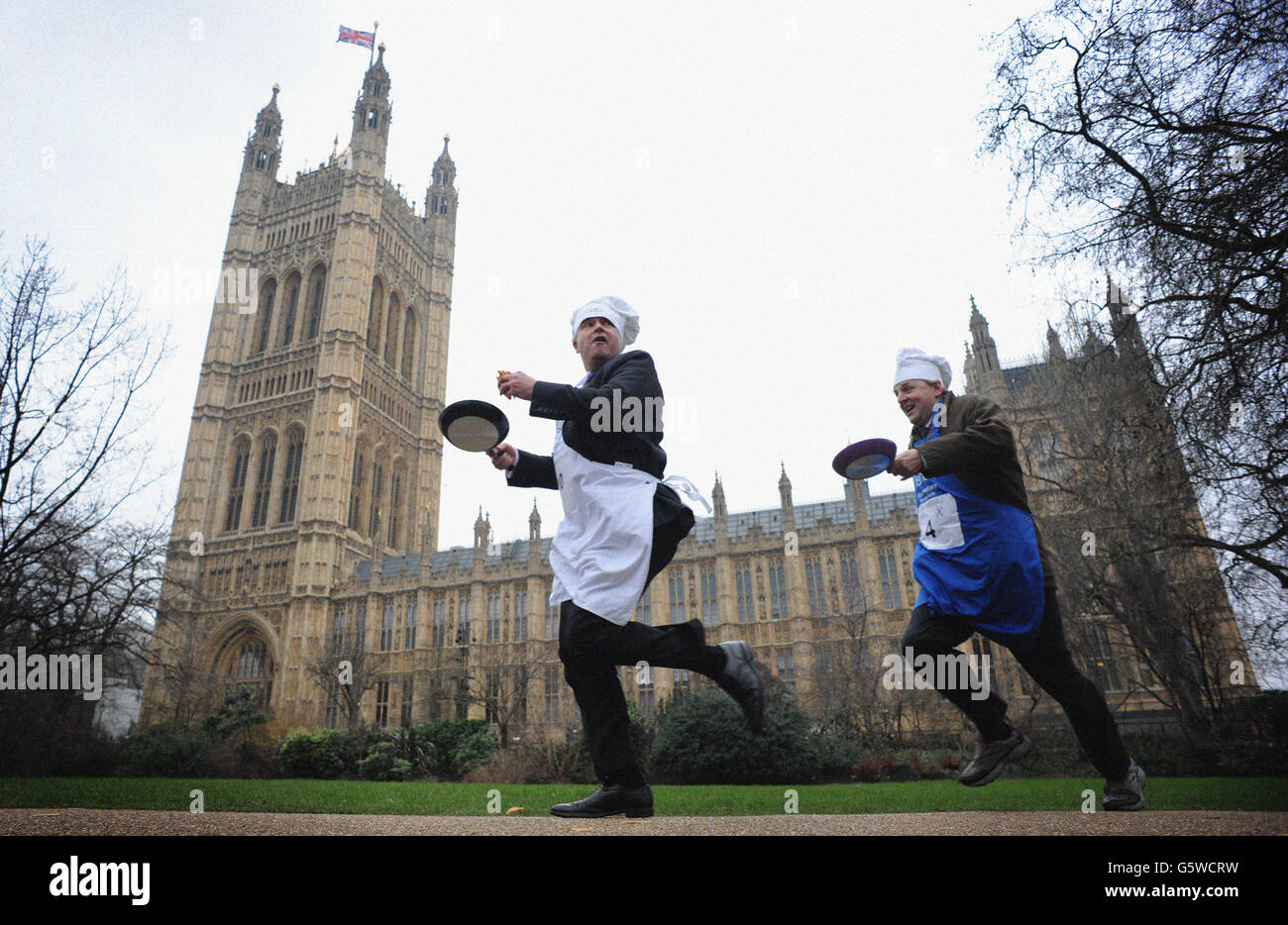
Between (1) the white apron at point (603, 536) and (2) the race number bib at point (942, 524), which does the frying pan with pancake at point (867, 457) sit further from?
(1) the white apron at point (603, 536)

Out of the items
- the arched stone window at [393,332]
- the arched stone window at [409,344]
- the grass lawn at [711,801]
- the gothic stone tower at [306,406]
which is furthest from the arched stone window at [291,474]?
the grass lawn at [711,801]

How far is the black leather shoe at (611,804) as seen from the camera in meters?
2.98

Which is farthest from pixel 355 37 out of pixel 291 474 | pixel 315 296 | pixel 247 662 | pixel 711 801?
pixel 711 801

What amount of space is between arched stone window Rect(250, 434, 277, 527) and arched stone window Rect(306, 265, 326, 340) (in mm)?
7843

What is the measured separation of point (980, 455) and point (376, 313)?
5309 cm

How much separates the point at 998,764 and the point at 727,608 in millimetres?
31421

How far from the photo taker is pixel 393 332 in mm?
52875

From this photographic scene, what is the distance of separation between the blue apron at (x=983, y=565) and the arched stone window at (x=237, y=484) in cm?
4996

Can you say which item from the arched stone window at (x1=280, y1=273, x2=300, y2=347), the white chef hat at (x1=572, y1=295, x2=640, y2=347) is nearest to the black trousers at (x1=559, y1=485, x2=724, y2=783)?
the white chef hat at (x1=572, y1=295, x2=640, y2=347)

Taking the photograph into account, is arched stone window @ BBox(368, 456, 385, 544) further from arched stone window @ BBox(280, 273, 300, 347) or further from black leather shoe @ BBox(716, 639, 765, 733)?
black leather shoe @ BBox(716, 639, 765, 733)

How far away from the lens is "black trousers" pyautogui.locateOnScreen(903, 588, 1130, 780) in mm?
3180

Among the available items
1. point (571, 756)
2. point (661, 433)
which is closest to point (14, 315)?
point (571, 756)

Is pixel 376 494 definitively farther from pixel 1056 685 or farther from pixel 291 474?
pixel 1056 685
